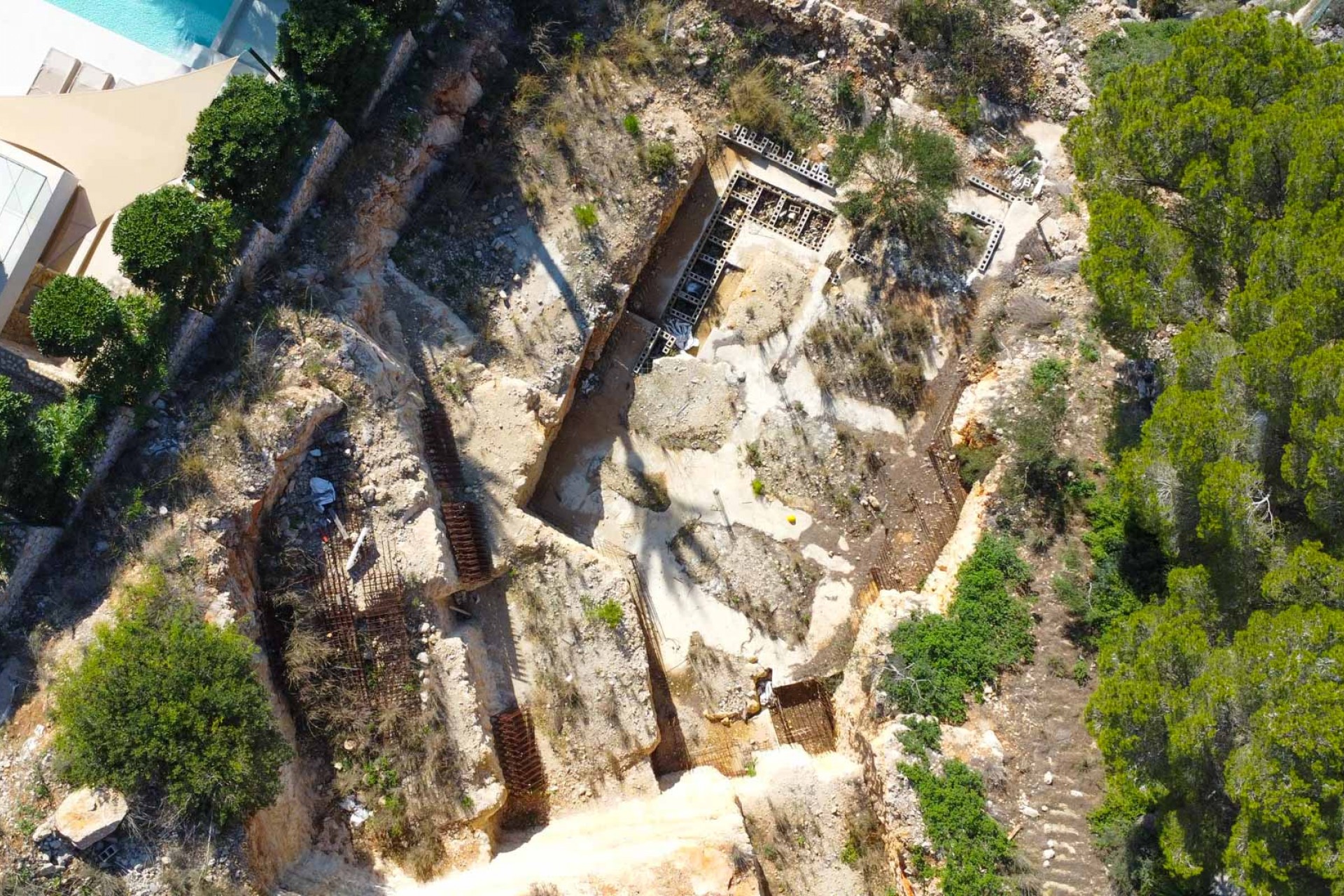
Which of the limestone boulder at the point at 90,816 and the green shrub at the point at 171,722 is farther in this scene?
the limestone boulder at the point at 90,816

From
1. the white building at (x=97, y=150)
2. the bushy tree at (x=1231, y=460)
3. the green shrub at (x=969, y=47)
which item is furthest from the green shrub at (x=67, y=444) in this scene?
the green shrub at (x=969, y=47)

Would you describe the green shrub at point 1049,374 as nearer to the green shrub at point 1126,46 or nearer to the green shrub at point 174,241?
the green shrub at point 1126,46

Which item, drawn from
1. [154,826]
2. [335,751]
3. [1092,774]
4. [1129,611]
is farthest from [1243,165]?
[154,826]

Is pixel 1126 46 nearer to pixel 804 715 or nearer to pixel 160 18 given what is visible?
pixel 804 715

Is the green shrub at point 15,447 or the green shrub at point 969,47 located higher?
the green shrub at point 969,47

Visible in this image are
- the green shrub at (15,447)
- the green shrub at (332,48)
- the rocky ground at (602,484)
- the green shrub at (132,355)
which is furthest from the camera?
the green shrub at (332,48)

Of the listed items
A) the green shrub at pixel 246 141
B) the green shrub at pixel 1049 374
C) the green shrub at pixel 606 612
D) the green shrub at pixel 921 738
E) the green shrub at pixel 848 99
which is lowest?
the green shrub at pixel 606 612

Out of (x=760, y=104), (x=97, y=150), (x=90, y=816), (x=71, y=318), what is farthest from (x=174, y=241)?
(x=760, y=104)

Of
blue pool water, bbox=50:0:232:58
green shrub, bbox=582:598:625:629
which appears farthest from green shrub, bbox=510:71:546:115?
green shrub, bbox=582:598:625:629

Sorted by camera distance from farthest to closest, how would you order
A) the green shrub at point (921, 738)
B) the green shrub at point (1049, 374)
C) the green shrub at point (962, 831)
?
1. the green shrub at point (1049, 374)
2. the green shrub at point (921, 738)
3. the green shrub at point (962, 831)
